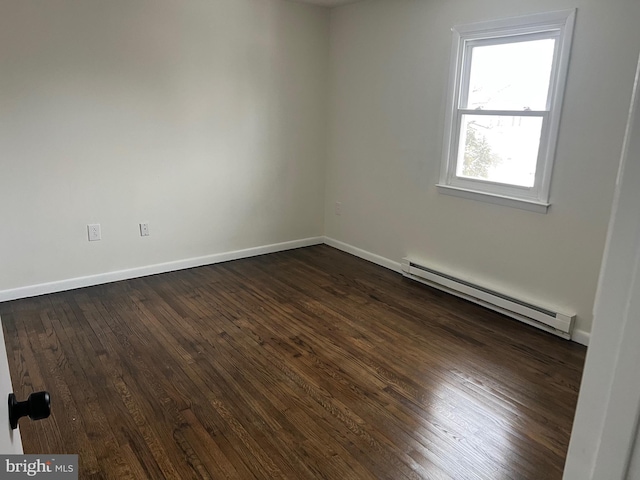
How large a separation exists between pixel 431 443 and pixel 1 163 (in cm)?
329

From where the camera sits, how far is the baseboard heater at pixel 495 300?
3.15 m

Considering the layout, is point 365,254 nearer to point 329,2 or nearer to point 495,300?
point 495,300

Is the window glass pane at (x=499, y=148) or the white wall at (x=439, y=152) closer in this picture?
the white wall at (x=439, y=152)

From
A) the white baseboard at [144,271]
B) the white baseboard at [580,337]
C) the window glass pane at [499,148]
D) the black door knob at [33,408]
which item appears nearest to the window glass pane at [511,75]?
the window glass pane at [499,148]

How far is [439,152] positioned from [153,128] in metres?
2.35

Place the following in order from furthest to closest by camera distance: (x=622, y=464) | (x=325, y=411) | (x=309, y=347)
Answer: (x=309, y=347) → (x=325, y=411) → (x=622, y=464)

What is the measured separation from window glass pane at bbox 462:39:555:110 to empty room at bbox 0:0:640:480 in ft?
0.06

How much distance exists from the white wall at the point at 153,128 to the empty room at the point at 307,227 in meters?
0.02

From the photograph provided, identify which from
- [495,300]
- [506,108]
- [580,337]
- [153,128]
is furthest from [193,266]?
[580,337]

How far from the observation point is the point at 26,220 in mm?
3439

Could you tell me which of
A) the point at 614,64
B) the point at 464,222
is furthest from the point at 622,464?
the point at 464,222

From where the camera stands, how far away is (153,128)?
3.85 m

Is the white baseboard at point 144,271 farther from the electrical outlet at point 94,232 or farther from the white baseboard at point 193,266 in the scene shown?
the electrical outlet at point 94,232

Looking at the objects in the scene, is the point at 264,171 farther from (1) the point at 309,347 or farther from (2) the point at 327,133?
(1) the point at 309,347
